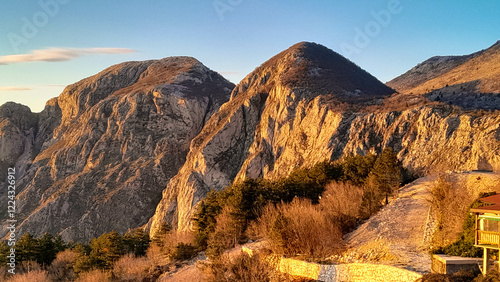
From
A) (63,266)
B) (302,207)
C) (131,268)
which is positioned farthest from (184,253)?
(302,207)

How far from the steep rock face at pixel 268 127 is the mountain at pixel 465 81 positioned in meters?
9.25

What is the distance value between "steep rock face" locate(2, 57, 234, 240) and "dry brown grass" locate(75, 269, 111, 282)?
44.3 metres

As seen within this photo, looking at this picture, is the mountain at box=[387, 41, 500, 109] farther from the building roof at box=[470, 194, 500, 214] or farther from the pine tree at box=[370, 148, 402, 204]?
the building roof at box=[470, 194, 500, 214]

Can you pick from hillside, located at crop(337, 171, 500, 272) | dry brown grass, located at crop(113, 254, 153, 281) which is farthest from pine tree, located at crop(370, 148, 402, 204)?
dry brown grass, located at crop(113, 254, 153, 281)

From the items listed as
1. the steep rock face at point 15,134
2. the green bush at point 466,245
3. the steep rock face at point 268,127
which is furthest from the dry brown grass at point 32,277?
the steep rock face at point 15,134

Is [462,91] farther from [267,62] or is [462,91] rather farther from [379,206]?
[379,206]

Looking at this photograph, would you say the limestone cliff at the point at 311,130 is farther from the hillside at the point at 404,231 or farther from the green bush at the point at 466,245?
the green bush at the point at 466,245

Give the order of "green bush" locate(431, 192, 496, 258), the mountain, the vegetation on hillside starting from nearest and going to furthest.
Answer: "green bush" locate(431, 192, 496, 258) → the vegetation on hillside → the mountain

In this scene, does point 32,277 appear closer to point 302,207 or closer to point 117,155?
point 302,207

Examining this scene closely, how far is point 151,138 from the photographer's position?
3858 inches

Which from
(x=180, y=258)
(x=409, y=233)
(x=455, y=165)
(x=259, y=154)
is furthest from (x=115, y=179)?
(x=409, y=233)

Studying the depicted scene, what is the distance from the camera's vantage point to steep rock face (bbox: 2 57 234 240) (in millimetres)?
86125

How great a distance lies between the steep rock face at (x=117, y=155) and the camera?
86125 mm

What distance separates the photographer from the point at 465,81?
7931 centimetres
